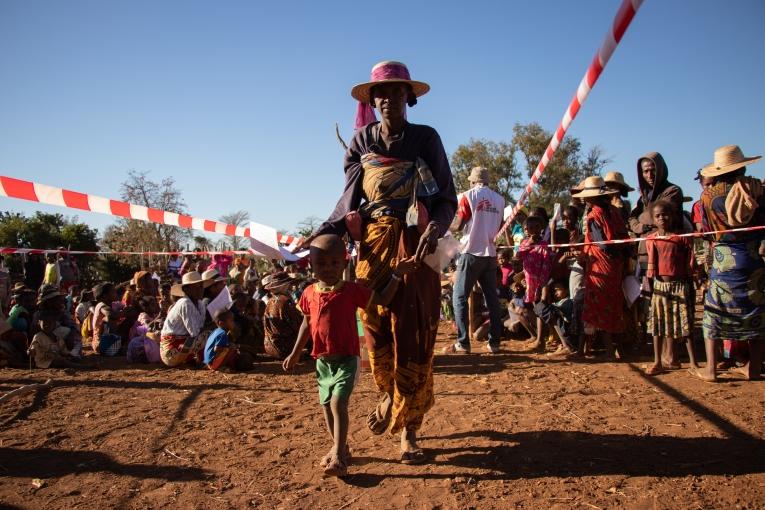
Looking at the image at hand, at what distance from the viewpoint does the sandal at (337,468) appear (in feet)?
9.15

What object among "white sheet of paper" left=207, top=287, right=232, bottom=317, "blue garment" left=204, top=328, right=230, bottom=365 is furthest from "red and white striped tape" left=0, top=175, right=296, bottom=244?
"blue garment" left=204, top=328, right=230, bottom=365

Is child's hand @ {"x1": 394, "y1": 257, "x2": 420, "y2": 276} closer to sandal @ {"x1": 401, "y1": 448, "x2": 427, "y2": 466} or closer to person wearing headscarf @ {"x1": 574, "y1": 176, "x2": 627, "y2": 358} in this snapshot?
sandal @ {"x1": 401, "y1": 448, "x2": 427, "y2": 466}

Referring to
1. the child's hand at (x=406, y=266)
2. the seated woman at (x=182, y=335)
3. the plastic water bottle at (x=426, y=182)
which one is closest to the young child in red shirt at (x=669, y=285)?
the plastic water bottle at (x=426, y=182)

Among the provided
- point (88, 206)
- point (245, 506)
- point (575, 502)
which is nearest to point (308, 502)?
point (245, 506)

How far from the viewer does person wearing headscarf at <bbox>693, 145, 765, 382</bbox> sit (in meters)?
4.33

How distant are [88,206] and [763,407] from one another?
8209 millimetres

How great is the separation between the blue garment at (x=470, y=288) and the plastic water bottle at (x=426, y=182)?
3359 millimetres

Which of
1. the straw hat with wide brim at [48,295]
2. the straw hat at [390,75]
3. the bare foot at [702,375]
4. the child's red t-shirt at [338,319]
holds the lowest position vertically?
the bare foot at [702,375]

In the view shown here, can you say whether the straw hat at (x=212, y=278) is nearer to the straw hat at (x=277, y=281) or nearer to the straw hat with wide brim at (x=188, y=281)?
the straw hat with wide brim at (x=188, y=281)

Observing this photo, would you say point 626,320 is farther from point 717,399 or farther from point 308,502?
point 308,502

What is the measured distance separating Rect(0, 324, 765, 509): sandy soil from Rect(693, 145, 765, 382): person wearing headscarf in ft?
1.41

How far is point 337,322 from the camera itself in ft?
9.64

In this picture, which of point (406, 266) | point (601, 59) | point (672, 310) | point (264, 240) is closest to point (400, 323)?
point (406, 266)

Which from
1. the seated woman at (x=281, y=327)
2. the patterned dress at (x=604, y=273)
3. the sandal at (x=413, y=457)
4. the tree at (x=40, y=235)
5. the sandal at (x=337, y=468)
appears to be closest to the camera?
the sandal at (x=337, y=468)
